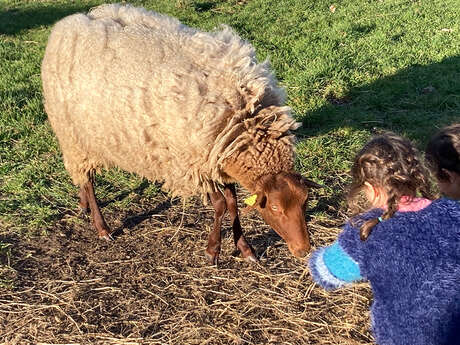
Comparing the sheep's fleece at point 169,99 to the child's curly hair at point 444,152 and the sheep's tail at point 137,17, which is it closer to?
the sheep's tail at point 137,17

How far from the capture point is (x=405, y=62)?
6500 mm

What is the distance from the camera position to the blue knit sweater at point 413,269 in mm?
1854

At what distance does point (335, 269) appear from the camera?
85.0 inches

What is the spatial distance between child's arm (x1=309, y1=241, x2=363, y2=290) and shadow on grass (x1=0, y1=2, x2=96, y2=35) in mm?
9101

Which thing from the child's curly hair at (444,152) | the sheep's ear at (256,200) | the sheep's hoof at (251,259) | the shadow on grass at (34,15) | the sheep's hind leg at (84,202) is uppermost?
the child's curly hair at (444,152)

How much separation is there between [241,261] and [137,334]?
938 millimetres

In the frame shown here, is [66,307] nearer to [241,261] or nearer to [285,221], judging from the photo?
[241,261]

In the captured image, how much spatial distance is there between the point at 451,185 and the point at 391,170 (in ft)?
3.00

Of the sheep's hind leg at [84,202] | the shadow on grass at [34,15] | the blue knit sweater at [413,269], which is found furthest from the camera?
the shadow on grass at [34,15]

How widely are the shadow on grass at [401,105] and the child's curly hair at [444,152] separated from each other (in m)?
2.27

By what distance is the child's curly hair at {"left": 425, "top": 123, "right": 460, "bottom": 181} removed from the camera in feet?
8.49

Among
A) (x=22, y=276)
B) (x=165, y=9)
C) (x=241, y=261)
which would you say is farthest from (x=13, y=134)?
(x=165, y=9)

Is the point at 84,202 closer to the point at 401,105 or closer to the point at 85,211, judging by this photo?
the point at 85,211

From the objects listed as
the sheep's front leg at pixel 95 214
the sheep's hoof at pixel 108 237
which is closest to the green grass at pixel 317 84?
the sheep's front leg at pixel 95 214
